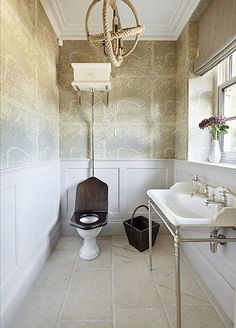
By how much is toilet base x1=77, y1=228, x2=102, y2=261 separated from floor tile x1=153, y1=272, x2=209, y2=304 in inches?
24.3

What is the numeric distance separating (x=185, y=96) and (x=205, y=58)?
0.40 m

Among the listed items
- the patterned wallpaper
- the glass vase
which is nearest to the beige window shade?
the patterned wallpaper

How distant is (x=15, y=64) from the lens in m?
1.33

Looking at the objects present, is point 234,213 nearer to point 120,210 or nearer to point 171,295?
point 171,295

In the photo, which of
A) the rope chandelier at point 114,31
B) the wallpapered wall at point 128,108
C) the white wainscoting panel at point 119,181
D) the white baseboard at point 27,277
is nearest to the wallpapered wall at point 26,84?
the wallpapered wall at point 128,108

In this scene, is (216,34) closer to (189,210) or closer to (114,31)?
(114,31)

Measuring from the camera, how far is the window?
1.77 meters

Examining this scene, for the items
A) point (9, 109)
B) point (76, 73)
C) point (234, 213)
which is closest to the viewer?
point (234, 213)

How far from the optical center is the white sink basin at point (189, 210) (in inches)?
39.8

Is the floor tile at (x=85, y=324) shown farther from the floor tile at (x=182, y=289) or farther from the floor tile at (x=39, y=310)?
the floor tile at (x=182, y=289)

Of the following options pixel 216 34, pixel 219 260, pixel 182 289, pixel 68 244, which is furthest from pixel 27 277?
pixel 216 34

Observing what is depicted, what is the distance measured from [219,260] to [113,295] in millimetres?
827

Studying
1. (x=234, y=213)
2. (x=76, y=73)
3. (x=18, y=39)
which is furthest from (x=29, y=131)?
(x=234, y=213)

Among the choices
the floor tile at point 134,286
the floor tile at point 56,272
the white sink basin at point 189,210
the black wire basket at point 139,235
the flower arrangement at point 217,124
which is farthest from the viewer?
the black wire basket at point 139,235
